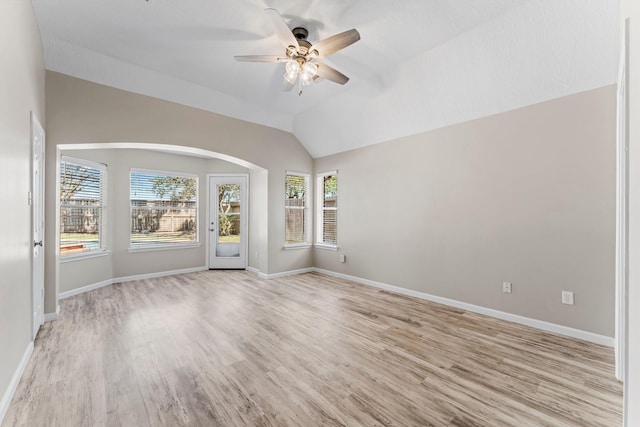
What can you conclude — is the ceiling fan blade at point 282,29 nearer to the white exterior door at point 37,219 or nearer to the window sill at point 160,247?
the white exterior door at point 37,219

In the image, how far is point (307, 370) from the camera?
7.38 ft

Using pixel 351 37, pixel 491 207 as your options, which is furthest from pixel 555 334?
pixel 351 37

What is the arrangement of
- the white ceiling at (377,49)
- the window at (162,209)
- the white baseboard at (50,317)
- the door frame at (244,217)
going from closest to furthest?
the white ceiling at (377,49) < the white baseboard at (50,317) < the window at (162,209) < the door frame at (244,217)

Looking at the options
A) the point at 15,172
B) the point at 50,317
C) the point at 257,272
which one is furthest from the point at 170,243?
the point at 15,172

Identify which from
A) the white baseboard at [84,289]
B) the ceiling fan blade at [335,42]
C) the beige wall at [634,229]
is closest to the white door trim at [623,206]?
the beige wall at [634,229]

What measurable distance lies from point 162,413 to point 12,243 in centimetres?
162

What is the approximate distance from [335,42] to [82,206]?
4.84 meters

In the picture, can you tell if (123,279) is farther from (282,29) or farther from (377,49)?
(377,49)

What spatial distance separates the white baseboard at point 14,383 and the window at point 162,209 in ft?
10.5

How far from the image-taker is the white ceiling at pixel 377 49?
2.47 meters

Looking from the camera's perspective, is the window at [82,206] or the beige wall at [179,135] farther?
the window at [82,206]

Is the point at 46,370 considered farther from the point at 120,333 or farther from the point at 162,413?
the point at 162,413

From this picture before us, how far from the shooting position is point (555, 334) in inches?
114

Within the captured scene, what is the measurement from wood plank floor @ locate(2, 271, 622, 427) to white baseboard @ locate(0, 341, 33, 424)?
4cm
